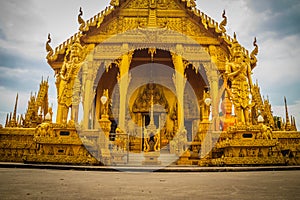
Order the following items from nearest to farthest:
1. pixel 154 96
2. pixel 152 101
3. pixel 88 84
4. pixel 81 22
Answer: pixel 88 84 < pixel 81 22 < pixel 152 101 < pixel 154 96

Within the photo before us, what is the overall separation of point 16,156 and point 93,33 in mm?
7713

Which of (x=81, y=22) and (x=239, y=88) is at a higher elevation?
(x=81, y=22)

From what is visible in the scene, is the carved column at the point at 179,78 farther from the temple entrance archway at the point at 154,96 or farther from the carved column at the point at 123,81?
the carved column at the point at 123,81

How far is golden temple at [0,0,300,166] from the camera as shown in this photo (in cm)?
822

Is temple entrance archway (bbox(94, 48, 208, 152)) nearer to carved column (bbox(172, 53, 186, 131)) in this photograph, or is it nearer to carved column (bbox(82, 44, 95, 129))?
carved column (bbox(172, 53, 186, 131))

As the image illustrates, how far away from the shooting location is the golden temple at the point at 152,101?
27.0 ft

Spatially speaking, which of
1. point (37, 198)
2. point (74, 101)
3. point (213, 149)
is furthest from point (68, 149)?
point (37, 198)

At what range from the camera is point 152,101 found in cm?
1470

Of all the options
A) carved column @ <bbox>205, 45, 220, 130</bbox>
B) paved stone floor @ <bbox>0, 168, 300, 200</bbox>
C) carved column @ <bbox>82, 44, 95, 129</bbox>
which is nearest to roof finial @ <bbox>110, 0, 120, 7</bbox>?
carved column @ <bbox>82, 44, 95, 129</bbox>

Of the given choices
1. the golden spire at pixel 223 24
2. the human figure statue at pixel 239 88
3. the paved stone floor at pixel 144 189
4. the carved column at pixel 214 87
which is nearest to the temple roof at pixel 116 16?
the golden spire at pixel 223 24

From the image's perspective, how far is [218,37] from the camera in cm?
1341

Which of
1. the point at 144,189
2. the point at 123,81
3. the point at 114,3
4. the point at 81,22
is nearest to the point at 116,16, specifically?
the point at 114,3

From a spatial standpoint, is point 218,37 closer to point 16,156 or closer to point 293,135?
point 293,135

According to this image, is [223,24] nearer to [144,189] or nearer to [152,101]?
[152,101]
